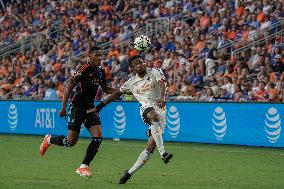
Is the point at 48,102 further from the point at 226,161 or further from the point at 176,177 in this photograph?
the point at 176,177

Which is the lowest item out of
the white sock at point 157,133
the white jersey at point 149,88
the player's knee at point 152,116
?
the white sock at point 157,133

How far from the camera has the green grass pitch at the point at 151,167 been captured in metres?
12.3

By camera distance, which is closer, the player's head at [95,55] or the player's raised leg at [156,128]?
the player's raised leg at [156,128]

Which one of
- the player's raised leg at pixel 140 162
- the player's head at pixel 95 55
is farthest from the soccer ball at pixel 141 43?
the player's raised leg at pixel 140 162

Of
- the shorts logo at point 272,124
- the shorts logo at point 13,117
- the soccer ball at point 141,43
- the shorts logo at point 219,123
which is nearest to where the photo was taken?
the soccer ball at point 141,43

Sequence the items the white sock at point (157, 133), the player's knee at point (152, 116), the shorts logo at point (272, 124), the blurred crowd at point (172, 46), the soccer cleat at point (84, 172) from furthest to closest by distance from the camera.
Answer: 1. the blurred crowd at point (172, 46)
2. the shorts logo at point (272, 124)
3. the soccer cleat at point (84, 172)
4. the player's knee at point (152, 116)
5. the white sock at point (157, 133)

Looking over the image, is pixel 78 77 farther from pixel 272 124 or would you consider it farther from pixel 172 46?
pixel 172 46

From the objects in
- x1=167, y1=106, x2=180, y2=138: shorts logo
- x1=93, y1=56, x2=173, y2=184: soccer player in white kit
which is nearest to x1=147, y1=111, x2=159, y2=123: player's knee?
x1=93, y1=56, x2=173, y2=184: soccer player in white kit

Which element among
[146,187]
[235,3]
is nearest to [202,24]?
[235,3]

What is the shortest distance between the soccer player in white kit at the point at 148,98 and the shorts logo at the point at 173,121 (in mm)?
9220

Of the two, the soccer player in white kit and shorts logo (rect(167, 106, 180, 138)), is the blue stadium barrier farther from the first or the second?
the soccer player in white kit

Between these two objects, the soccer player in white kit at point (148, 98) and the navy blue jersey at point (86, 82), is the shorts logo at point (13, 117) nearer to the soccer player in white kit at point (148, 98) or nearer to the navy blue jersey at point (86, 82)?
the navy blue jersey at point (86, 82)

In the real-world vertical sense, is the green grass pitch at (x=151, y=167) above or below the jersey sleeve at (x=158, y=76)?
below

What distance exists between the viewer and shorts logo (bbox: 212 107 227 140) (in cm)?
2078
